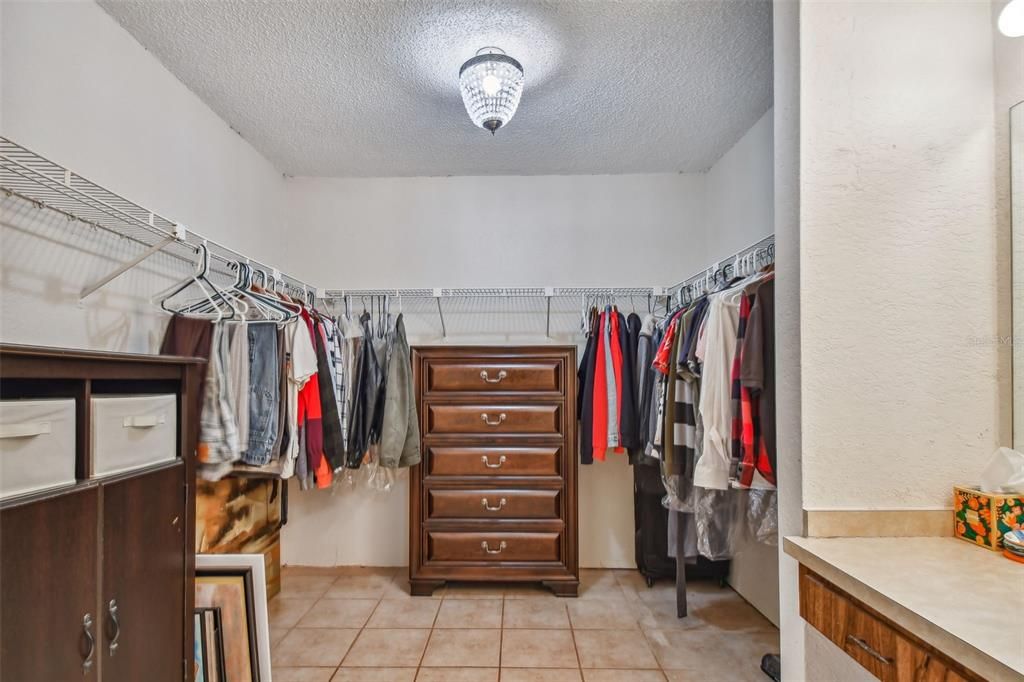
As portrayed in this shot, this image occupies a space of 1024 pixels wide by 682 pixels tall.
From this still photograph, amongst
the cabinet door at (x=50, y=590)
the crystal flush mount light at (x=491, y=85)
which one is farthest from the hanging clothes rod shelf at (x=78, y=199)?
the crystal flush mount light at (x=491, y=85)

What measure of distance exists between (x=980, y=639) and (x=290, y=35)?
249 centimetres

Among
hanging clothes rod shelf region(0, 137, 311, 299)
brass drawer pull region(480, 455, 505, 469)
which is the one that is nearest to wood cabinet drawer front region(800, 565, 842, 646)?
brass drawer pull region(480, 455, 505, 469)

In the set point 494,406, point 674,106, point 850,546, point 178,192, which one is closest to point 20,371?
point 178,192

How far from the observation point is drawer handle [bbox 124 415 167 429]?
114 cm

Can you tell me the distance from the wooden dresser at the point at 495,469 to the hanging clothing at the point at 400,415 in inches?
4.5

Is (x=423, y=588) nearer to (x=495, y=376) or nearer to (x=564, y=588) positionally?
(x=564, y=588)

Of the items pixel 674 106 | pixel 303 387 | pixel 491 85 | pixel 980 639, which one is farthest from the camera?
pixel 674 106

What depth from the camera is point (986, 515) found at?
104 cm

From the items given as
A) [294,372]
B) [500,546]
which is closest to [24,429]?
[294,372]

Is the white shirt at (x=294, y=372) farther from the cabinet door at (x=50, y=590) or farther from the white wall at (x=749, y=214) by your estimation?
the white wall at (x=749, y=214)

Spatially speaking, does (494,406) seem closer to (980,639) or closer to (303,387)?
→ (303,387)

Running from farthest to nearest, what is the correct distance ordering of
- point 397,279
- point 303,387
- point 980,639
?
point 397,279
point 303,387
point 980,639

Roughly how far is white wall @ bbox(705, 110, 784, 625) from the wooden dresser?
3.00ft

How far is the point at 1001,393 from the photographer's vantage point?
45.0 inches
